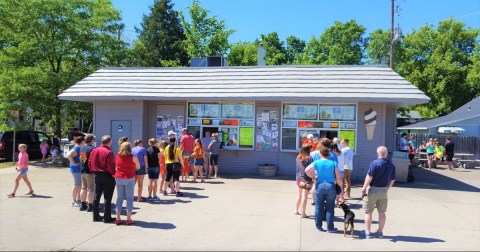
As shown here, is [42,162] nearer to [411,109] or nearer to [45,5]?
[45,5]

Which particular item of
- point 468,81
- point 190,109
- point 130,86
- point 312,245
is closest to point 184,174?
point 190,109

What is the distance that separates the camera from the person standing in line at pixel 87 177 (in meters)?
9.02

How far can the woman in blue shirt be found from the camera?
7.74 m

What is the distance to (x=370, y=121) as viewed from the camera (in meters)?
14.9

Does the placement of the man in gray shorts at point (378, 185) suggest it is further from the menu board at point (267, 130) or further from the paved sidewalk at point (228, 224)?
the menu board at point (267, 130)

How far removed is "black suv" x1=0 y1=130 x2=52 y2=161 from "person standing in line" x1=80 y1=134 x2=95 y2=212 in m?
12.9

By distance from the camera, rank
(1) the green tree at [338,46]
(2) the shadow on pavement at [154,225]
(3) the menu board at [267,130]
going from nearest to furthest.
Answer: (2) the shadow on pavement at [154,225] → (3) the menu board at [267,130] → (1) the green tree at [338,46]

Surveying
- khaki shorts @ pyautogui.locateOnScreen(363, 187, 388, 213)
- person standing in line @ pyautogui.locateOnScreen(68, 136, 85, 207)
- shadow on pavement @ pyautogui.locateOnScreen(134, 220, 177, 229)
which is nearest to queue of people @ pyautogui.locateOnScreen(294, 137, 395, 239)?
khaki shorts @ pyautogui.locateOnScreen(363, 187, 388, 213)

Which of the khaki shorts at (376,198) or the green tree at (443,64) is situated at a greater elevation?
the green tree at (443,64)

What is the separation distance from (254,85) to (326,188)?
8.69m

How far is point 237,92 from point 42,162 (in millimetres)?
10393

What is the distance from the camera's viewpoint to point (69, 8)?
21.4m

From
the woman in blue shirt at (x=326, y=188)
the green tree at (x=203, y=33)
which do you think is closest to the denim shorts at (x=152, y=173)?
the woman in blue shirt at (x=326, y=188)

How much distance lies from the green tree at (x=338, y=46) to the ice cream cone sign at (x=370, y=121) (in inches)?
1405
